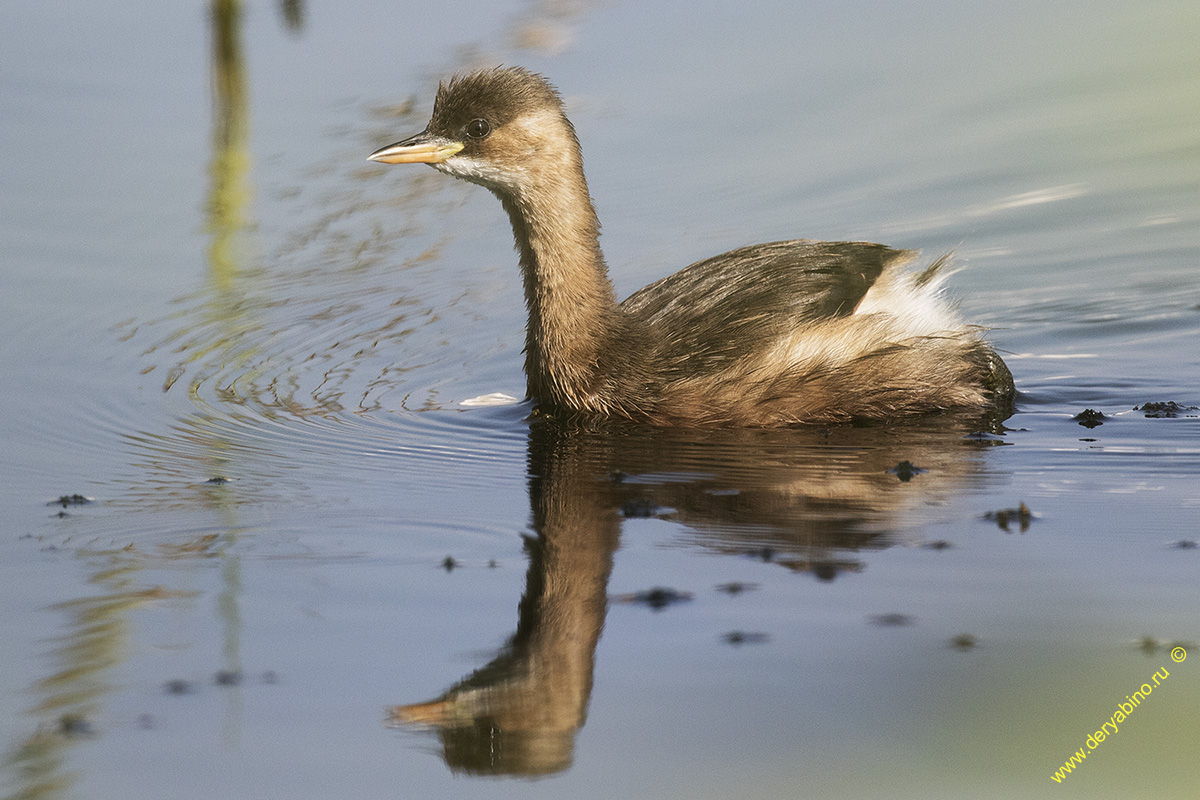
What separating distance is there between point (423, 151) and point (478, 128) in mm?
296

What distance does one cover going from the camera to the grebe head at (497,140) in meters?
7.34

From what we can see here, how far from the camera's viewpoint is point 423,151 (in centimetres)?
734

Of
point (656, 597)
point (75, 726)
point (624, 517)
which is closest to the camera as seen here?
point (75, 726)

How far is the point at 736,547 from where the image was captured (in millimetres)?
5094

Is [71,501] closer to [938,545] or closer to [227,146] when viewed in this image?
[938,545]

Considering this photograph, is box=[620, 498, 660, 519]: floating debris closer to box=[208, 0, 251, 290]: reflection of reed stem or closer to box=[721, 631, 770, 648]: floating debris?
box=[721, 631, 770, 648]: floating debris

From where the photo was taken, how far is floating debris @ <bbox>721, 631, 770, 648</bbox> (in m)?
4.20

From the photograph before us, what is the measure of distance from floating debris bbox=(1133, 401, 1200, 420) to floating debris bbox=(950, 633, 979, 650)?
Answer: 329 centimetres

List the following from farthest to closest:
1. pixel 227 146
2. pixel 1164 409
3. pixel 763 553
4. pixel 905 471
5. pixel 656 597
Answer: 1. pixel 227 146
2. pixel 1164 409
3. pixel 905 471
4. pixel 763 553
5. pixel 656 597

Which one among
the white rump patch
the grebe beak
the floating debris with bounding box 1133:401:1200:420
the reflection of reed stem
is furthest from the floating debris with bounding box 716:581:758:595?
the reflection of reed stem

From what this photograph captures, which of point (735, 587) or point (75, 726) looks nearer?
point (75, 726)

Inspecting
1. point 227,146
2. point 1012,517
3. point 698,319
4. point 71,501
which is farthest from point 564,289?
point 227,146

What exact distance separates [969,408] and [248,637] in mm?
4171

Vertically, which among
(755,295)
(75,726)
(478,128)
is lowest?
(75,726)
